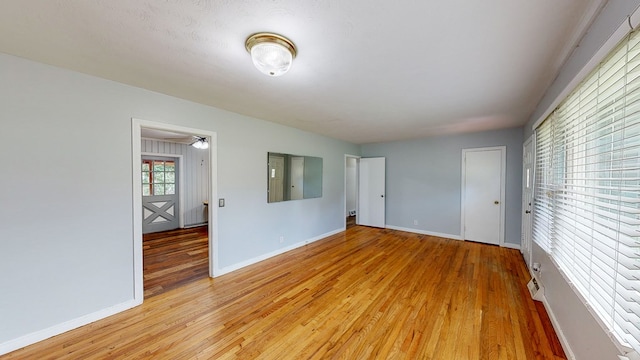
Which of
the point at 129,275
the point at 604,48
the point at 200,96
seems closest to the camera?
the point at 604,48

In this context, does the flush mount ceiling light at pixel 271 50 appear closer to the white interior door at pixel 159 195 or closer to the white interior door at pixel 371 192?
the white interior door at pixel 371 192

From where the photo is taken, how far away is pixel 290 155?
13.5ft

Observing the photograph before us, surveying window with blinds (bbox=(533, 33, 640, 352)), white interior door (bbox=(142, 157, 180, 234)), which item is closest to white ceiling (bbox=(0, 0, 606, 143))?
window with blinds (bbox=(533, 33, 640, 352))

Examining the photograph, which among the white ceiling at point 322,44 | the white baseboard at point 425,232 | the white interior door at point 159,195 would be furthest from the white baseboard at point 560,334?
the white interior door at point 159,195

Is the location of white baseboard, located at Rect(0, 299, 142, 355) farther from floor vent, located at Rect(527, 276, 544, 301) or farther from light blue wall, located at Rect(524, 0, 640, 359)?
floor vent, located at Rect(527, 276, 544, 301)

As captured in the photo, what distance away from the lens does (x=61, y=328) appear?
6.39 ft

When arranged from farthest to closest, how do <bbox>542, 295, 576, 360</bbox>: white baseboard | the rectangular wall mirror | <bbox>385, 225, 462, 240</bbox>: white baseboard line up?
<bbox>385, 225, 462, 240</bbox>: white baseboard → the rectangular wall mirror → <bbox>542, 295, 576, 360</bbox>: white baseboard

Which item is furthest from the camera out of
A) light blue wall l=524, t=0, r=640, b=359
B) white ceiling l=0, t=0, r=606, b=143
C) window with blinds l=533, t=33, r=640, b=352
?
white ceiling l=0, t=0, r=606, b=143

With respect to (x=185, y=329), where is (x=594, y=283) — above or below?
above

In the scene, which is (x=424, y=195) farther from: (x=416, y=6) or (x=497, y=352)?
(x=416, y=6)

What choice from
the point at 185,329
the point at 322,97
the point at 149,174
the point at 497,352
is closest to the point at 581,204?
the point at 497,352

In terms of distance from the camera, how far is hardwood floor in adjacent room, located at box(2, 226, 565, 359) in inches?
69.1

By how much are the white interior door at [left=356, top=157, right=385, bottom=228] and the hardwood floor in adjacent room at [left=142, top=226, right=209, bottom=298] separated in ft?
12.9

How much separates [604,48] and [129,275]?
4045 mm
